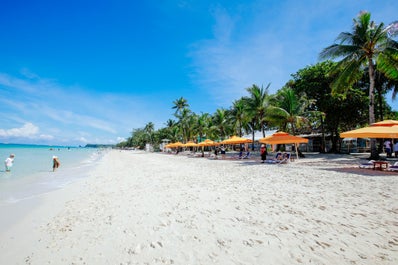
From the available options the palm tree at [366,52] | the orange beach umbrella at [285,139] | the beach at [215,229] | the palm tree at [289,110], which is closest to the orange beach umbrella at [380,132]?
the beach at [215,229]

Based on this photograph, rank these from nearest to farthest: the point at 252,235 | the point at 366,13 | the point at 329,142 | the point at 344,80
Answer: the point at 252,235 → the point at 366,13 → the point at 344,80 → the point at 329,142

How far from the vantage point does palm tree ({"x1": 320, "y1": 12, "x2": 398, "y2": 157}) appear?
13.2 meters

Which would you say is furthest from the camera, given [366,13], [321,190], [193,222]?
[366,13]

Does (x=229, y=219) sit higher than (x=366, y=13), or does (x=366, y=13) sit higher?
(x=366, y=13)

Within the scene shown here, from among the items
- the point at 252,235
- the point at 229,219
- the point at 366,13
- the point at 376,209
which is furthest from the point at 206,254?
the point at 366,13

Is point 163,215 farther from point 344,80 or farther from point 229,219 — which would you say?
point 344,80

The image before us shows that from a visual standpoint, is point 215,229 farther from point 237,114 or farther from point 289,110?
point 237,114

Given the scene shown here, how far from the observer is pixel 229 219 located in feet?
13.0

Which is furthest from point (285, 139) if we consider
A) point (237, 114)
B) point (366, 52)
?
point (237, 114)

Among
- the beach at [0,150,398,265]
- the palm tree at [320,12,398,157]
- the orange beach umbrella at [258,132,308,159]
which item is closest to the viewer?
the beach at [0,150,398,265]

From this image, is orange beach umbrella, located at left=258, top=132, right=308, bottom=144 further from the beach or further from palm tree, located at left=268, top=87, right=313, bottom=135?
the beach

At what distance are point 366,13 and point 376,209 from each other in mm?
16554

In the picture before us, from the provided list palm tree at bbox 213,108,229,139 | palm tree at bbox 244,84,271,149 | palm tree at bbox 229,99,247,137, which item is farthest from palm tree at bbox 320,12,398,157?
palm tree at bbox 213,108,229,139

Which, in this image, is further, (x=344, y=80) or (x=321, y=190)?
(x=344, y=80)
